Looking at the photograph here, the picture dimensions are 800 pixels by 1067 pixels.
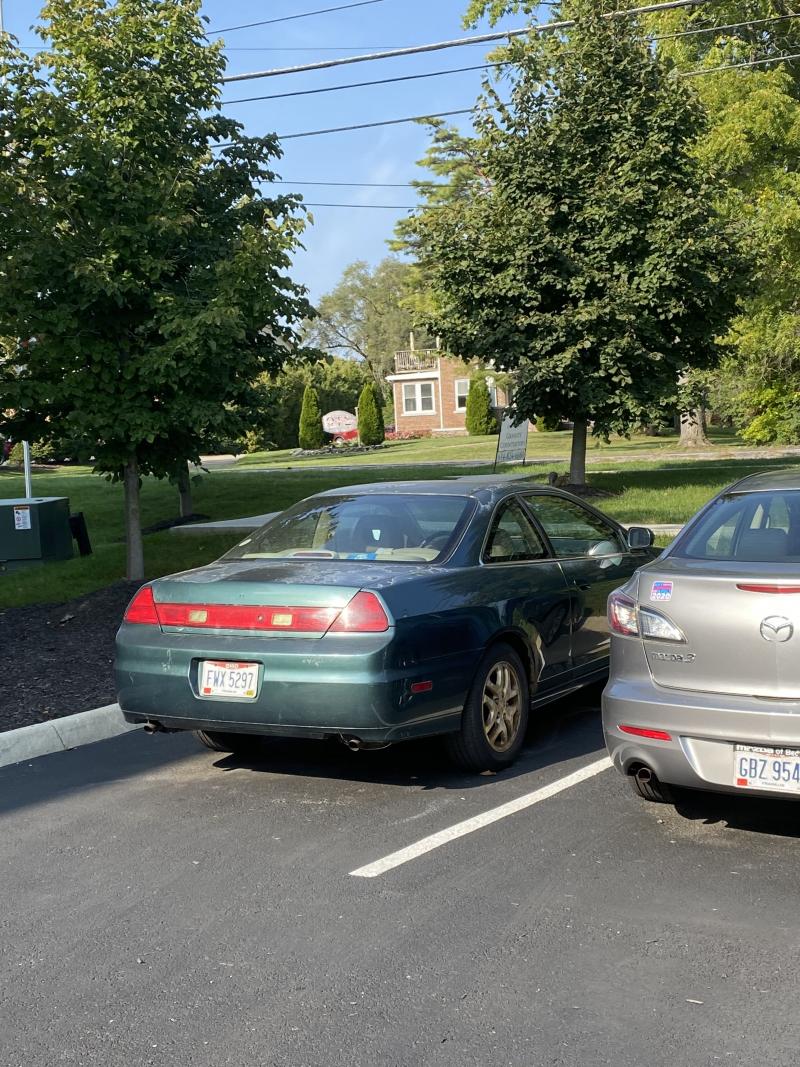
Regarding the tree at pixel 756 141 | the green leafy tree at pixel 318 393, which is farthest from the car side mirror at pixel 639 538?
the green leafy tree at pixel 318 393

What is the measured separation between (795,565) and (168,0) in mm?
9379

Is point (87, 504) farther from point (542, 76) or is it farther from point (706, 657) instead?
point (706, 657)

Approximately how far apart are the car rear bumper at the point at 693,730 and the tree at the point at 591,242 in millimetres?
14334

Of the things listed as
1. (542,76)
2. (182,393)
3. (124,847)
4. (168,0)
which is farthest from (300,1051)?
(542,76)

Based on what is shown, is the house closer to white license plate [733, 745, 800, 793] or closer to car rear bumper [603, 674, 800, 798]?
car rear bumper [603, 674, 800, 798]

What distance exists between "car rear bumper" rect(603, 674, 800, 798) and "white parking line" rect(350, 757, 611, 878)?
63 centimetres

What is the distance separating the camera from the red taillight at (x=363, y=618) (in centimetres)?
538

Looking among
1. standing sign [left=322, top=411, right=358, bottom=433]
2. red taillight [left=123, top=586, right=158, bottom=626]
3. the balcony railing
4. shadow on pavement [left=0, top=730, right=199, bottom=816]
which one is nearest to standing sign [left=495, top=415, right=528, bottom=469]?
shadow on pavement [left=0, top=730, right=199, bottom=816]

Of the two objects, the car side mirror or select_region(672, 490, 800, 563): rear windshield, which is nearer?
select_region(672, 490, 800, 563): rear windshield

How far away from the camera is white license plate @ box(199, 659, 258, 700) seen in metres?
5.52

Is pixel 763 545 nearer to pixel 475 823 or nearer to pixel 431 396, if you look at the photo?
pixel 475 823

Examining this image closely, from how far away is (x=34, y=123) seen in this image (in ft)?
34.9

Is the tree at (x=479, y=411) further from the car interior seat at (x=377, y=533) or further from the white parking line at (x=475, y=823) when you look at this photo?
the white parking line at (x=475, y=823)

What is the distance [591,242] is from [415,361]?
4208 centimetres
